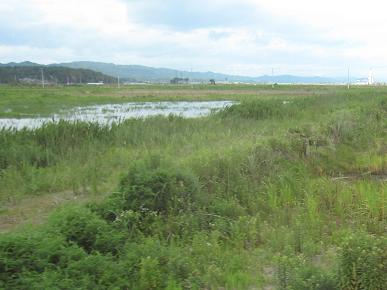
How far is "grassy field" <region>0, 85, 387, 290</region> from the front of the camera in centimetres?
447

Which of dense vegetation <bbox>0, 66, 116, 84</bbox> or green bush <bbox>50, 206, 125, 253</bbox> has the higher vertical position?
dense vegetation <bbox>0, 66, 116, 84</bbox>

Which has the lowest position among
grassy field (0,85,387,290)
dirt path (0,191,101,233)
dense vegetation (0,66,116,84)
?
dirt path (0,191,101,233)

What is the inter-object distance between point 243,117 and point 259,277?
16300 mm

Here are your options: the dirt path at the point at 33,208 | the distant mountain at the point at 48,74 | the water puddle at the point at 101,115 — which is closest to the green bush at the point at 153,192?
the dirt path at the point at 33,208

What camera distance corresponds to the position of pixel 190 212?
6.81 m

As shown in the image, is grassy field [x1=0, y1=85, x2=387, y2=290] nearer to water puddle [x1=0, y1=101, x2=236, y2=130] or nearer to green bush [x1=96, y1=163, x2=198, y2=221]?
green bush [x1=96, y1=163, x2=198, y2=221]

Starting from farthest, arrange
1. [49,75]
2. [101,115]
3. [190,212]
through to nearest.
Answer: [49,75], [101,115], [190,212]

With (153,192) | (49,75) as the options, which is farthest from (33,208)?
(49,75)

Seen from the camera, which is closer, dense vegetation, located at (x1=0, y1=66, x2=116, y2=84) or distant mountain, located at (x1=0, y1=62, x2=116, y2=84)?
dense vegetation, located at (x1=0, y1=66, x2=116, y2=84)

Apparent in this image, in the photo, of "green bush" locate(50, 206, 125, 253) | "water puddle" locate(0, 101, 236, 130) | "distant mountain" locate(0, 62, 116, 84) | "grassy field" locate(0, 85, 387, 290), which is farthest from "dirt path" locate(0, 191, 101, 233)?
"distant mountain" locate(0, 62, 116, 84)

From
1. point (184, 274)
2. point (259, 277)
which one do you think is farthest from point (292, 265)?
point (184, 274)

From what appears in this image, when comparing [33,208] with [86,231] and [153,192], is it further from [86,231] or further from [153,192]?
[86,231]

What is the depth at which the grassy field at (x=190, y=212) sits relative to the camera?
14.7 ft

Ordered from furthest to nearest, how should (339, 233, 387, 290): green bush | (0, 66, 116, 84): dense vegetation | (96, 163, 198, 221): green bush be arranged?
1. (0, 66, 116, 84): dense vegetation
2. (96, 163, 198, 221): green bush
3. (339, 233, 387, 290): green bush
